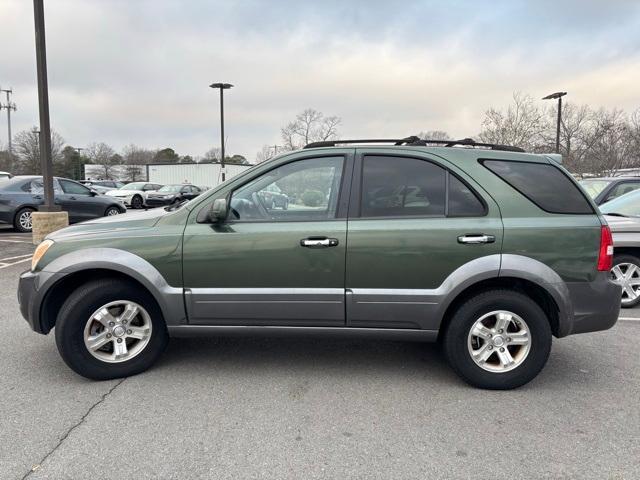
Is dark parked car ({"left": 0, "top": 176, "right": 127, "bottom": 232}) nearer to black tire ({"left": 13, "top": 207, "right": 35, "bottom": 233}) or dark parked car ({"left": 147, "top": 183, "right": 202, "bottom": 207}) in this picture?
black tire ({"left": 13, "top": 207, "right": 35, "bottom": 233})

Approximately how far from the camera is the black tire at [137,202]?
24.6m

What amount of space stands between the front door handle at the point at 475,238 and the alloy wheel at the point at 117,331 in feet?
8.06

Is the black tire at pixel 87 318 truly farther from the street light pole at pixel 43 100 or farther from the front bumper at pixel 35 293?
the street light pole at pixel 43 100

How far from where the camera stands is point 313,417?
3055mm

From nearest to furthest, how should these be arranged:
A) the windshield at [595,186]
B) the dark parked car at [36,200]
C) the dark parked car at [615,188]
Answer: the dark parked car at [615,188]
the windshield at [595,186]
the dark parked car at [36,200]

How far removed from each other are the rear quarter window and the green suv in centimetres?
1

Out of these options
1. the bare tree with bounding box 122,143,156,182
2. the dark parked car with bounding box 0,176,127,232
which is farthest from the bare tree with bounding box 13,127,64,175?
the dark parked car with bounding box 0,176,127,232

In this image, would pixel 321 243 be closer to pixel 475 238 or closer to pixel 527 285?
pixel 475 238

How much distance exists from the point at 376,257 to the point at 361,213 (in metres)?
0.35

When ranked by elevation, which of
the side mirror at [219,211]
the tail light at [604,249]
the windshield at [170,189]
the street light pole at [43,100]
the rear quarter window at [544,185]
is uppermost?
the street light pole at [43,100]

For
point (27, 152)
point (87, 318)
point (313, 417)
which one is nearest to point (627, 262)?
point (313, 417)

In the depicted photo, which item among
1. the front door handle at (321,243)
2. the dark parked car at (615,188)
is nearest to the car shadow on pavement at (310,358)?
the front door handle at (321,243)

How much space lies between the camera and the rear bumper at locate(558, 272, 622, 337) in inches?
133

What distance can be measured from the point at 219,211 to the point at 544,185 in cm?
245
